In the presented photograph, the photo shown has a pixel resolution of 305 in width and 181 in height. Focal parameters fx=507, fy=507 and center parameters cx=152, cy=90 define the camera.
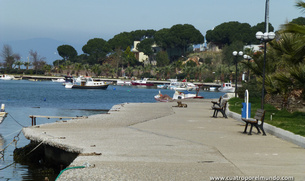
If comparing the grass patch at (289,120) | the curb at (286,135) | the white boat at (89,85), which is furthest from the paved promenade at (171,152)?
the white boat at (89,85)

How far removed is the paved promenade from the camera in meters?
10.7

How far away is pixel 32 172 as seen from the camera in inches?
631

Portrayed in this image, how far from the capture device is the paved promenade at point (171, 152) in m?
10.7

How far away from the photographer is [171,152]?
44.7ft

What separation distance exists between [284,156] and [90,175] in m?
5.63

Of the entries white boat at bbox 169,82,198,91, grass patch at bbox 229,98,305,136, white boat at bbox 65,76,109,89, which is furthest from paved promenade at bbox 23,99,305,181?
white boat at bbox 169,82,198,91

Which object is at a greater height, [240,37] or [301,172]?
[240,37]

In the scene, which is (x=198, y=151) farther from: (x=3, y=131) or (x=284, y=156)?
(x=3, y=131)

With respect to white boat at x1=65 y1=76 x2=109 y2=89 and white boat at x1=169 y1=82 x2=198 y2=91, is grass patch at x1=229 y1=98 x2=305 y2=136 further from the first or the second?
white boat at x1=169 y1=82 x2=198 y2=91

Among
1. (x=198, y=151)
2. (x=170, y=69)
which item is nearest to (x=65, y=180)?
(x=198, y=151)

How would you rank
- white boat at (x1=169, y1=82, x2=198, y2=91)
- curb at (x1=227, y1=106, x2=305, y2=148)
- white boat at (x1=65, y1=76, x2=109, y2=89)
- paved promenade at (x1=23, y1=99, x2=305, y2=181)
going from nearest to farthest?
paved promenade at (x1=23, y1=99, x2=305, y2=181) < curb at (x1=227, y1=106, x2=305, y2=148) < white boat at (x1=65, y1=76, x2=109, y2=89) < white boat at (x1=169, y1=82, x2=198, y2=91)

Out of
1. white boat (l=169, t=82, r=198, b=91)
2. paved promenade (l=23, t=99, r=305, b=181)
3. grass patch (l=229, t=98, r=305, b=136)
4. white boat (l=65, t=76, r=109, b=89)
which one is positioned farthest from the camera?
white boat (l=169, t=82, r=198, b=91)

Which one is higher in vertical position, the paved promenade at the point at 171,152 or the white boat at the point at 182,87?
the paved promenade at the point at 171,152

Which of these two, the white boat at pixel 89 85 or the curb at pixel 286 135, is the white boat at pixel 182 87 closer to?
the white boat at pixel 89 85
